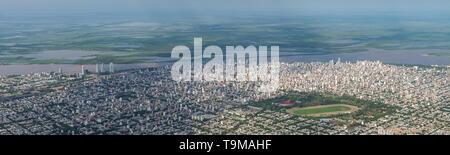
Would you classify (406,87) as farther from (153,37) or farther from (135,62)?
(153,37)

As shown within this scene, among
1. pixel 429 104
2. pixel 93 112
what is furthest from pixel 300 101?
pixel 93 112
